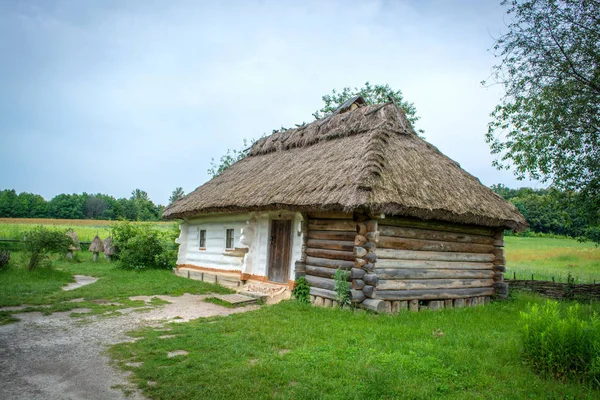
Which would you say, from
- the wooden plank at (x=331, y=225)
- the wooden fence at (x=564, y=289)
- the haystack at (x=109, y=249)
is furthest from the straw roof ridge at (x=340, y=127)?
the haystack at (x=109, y=249)

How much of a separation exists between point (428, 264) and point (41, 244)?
497 inches

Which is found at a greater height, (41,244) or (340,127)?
(340,127)

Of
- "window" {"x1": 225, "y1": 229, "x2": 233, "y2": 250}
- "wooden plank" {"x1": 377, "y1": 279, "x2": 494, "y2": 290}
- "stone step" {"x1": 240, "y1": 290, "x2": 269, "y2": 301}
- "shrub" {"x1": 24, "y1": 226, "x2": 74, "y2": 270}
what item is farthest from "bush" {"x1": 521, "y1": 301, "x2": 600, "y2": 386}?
"shrub" {"x1": 24, "y1": 226, "x2": 74, "y2": 270}

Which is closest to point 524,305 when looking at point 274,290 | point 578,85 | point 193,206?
point 578,85

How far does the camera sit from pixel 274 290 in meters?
10.7

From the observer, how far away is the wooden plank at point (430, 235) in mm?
9141

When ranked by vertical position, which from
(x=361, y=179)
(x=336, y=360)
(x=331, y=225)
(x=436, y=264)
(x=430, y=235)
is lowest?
(x=336, y=360)

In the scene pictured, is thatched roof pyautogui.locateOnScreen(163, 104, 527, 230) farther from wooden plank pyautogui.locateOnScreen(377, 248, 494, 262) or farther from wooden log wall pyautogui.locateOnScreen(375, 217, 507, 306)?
wooden plank pyautogui.locateOnScreen(377, 248, 494, 262)

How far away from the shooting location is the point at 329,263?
9703 mm

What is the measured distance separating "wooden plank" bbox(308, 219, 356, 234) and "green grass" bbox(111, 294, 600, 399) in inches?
84.2

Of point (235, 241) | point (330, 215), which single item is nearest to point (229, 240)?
point (235, 241)

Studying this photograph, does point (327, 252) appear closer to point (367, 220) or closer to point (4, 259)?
point (367, 220)

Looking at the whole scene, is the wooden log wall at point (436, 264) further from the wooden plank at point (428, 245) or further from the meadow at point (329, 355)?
the meadow at point (329, 355)

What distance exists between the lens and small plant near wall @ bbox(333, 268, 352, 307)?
29.0ft
